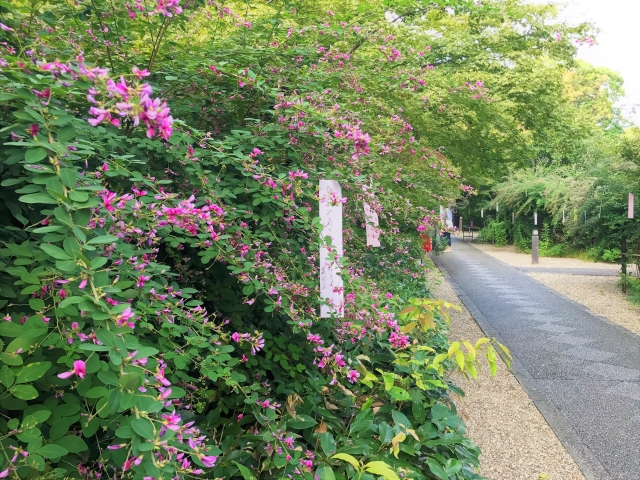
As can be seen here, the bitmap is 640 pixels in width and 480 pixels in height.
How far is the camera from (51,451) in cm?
99

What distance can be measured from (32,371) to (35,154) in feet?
1.52

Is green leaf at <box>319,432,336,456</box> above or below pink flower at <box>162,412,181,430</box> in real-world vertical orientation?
below

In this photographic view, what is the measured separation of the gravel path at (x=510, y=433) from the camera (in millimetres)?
3301

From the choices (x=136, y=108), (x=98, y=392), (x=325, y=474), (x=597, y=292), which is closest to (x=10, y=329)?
(x=98, y=392)

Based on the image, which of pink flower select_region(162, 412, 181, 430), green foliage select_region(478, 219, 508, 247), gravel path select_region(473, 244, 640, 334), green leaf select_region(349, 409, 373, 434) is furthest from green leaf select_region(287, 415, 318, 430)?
green foliage select_region(478, 219, 508, 247)

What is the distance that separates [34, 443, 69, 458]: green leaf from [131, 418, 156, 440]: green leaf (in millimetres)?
274

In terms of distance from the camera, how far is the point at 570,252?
60.7 ft

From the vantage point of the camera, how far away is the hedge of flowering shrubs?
0.96 metres

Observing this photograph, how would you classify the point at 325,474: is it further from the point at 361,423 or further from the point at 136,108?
the point at 136,108

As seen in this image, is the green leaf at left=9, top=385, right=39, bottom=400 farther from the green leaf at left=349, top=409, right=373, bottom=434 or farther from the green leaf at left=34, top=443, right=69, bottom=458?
the green leaf at left=349, top=409, right=373, bottom=434

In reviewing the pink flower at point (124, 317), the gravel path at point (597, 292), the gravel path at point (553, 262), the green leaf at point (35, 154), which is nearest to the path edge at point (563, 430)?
the gravel path at point (597, 292)

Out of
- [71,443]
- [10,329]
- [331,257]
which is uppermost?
[331,257]

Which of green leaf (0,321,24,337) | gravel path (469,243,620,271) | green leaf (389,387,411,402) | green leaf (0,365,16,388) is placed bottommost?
gravel path (469,243,620,271)

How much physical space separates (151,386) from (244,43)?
2.16 m
